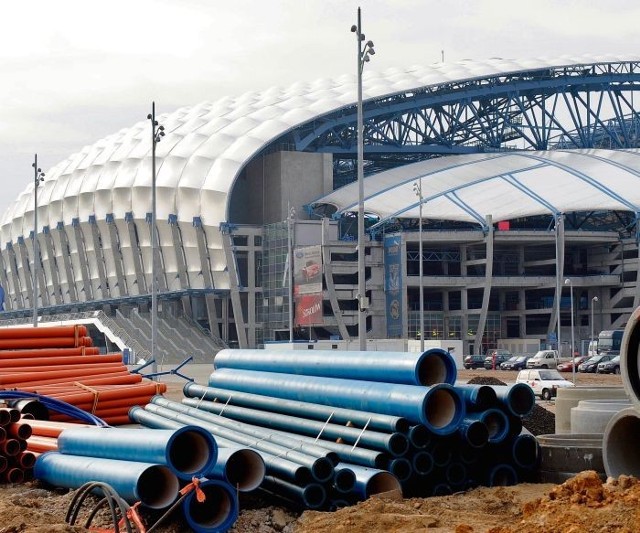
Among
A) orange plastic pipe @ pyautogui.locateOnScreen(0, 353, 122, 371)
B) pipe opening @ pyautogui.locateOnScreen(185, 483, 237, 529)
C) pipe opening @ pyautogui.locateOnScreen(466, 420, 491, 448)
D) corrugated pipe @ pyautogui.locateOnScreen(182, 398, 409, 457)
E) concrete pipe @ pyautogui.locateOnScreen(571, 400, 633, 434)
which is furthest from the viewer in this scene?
orange plastic pipe @ pyautogui.locateOnScreen(0, 353, 122, 371)

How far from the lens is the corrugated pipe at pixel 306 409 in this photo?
17.5 meters

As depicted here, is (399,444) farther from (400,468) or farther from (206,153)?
(206,153)

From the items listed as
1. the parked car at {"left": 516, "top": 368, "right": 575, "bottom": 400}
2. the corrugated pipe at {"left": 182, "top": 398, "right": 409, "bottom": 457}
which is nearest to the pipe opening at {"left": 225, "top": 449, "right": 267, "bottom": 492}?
Answer: the corrugated pipe at {"left": 182, "top": 398, "right": 409, "bottom": 457}

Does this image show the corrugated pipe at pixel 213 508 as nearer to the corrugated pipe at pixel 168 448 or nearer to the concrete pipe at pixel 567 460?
the corrugated pipe at pixel 168 448

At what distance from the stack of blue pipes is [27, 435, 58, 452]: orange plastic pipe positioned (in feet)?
8.89

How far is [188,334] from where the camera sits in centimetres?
9319

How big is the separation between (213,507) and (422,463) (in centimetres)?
342

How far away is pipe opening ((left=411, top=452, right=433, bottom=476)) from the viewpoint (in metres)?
17.3

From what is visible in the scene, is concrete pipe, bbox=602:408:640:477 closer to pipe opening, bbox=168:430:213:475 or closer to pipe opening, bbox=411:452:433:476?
pipe opening, bbox=411:452:433:476

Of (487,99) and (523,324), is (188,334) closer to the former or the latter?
(523,324)

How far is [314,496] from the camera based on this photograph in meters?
16.8

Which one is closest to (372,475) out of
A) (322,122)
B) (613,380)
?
(613,380)

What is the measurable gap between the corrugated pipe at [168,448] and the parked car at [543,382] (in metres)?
28.0

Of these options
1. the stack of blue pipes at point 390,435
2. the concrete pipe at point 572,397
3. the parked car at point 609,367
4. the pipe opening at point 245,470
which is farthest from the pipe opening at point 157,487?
the parked car at point 609,367
